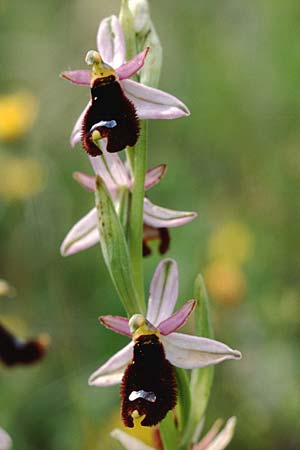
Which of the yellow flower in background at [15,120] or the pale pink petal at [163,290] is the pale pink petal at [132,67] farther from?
the yellow flower in background at [15,120]

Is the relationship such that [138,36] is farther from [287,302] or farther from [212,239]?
[212,239]

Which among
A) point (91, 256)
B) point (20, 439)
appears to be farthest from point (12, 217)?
point (20, 439)

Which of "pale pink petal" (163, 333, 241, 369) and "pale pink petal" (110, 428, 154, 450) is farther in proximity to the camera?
"pale pink petal" (110, 428, 154, 450)

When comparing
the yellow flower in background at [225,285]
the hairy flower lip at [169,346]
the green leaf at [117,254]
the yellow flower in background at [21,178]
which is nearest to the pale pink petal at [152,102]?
the green leaf at [117,254]

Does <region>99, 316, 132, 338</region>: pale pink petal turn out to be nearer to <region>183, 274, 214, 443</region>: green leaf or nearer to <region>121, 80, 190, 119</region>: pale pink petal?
<region>183, 274, 214, 443</region>: green leaf

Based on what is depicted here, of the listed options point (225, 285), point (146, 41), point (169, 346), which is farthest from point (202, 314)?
point (225, 285)

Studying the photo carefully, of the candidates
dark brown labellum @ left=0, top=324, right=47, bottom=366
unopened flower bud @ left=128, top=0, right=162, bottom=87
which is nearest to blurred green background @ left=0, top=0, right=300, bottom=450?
dark brown labellum @ left=0, top=324, right=47, bottom=366

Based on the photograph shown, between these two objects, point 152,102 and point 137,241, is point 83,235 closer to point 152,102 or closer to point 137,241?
point 137,241
